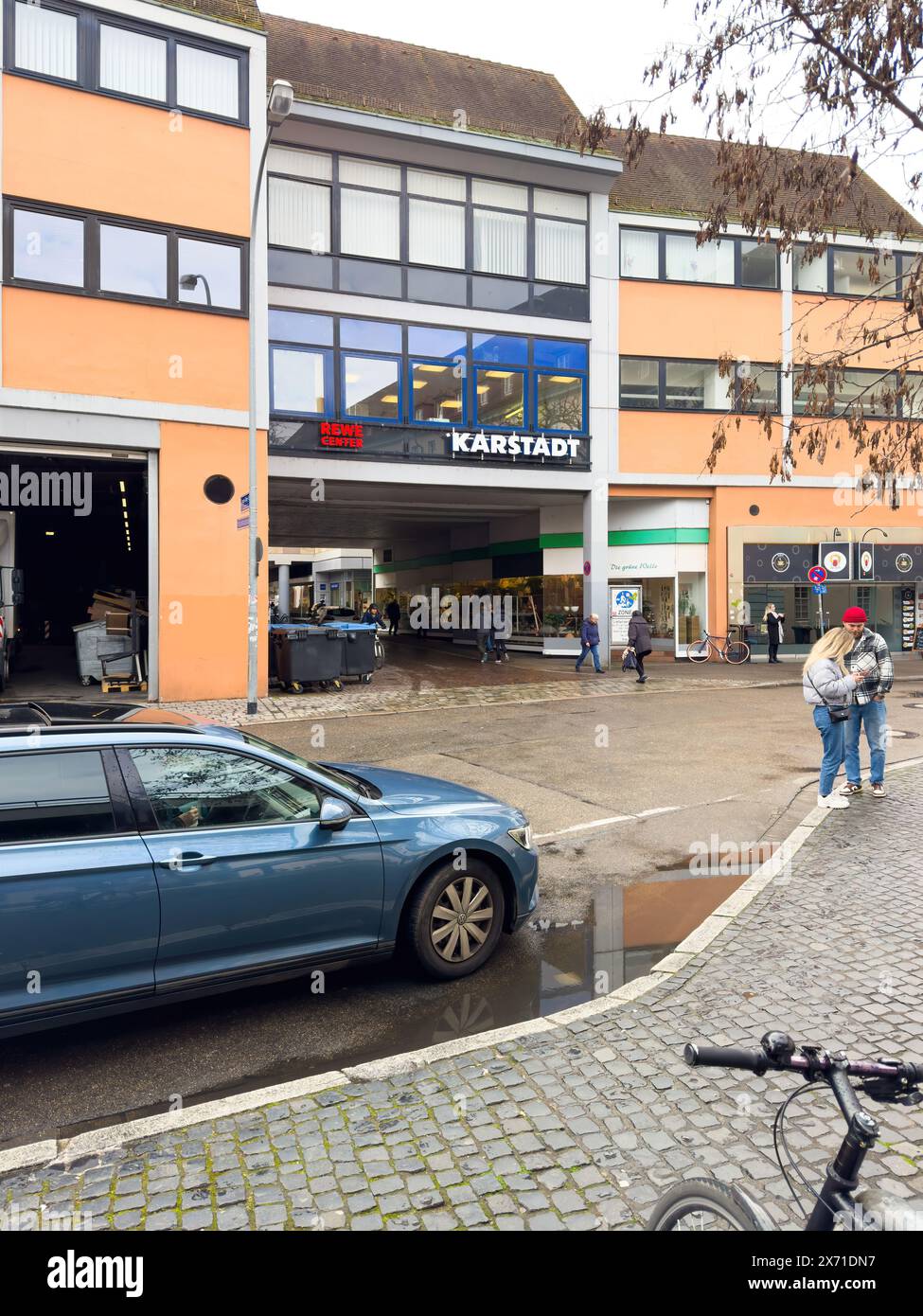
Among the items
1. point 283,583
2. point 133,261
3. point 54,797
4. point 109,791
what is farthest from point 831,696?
point 283,583

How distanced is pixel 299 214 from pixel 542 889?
1879 centimetres

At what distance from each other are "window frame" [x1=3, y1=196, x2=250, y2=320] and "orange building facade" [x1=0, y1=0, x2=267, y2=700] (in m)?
0.02

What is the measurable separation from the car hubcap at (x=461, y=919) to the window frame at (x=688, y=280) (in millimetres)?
23525

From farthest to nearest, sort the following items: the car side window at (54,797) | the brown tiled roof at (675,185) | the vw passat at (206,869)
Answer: the brown tiled roof at (675,185)
the car side window at (54,797)
the vw passat at (206,869)

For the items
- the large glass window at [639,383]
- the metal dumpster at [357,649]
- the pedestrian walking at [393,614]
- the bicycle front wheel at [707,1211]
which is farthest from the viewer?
the pedestrian walking at [393,614]

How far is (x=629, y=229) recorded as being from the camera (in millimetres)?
25000

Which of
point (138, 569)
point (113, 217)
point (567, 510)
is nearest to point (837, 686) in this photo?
point (113, 217)

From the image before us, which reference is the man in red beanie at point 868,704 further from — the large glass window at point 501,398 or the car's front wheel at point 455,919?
the large glass window at point 501,398

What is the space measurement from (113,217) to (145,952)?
16.0 metres

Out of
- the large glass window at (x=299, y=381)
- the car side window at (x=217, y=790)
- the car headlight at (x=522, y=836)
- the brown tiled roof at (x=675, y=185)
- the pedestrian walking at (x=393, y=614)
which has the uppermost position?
the brown tiled roof at (x=675, y=185)

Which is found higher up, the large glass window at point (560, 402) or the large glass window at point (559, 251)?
the large glass window at point (559, 251)

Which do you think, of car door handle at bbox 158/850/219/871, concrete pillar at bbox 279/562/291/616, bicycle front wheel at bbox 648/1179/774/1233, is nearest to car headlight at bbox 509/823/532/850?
car door handle at bbox 158/850/219/871

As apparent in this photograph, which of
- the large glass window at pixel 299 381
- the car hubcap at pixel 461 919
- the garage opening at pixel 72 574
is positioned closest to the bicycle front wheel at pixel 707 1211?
the car hubcap at pixel 461 919

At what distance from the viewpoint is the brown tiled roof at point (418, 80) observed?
74.4 ft
